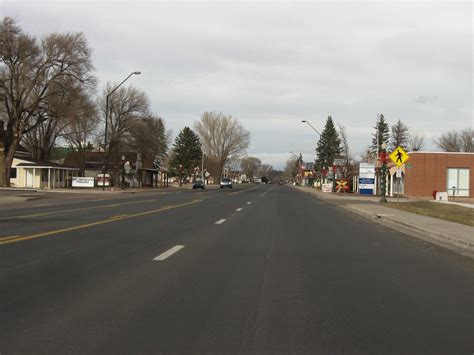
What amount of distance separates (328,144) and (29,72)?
83.4 metres

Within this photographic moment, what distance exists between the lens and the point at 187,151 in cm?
11994

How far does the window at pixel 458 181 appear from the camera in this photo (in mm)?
50594

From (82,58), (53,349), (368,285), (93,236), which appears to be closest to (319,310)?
(368,285)

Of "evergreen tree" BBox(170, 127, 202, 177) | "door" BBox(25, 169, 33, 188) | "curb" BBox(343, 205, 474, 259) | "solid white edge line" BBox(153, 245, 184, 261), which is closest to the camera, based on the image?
"solid white edge line" BBox(153, 245, 184, 261)

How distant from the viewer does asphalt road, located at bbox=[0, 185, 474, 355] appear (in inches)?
211

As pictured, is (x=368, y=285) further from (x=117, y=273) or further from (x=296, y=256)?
(x=117, y=273)

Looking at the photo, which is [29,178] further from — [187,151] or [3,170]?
[187,151]

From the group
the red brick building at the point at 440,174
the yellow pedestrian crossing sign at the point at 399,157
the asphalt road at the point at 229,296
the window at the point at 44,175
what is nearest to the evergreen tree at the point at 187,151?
the window at the point at 44,175

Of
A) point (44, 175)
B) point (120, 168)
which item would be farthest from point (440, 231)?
point (120, 168)

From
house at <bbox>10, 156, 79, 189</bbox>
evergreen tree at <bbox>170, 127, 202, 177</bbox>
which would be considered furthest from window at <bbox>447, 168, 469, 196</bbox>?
evergreen tree at <bbox>170, 127, 202, 177</bbox>

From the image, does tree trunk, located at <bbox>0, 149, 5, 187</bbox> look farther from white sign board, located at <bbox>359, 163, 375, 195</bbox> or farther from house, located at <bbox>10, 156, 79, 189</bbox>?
white sign board, located at <bbox>359, 163, 375, 195</bbox>

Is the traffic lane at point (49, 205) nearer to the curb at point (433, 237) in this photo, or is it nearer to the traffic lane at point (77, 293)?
the traffic lane at point (77, 293)

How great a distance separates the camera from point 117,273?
28.6 feet

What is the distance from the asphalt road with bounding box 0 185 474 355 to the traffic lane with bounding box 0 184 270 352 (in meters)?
0.02
